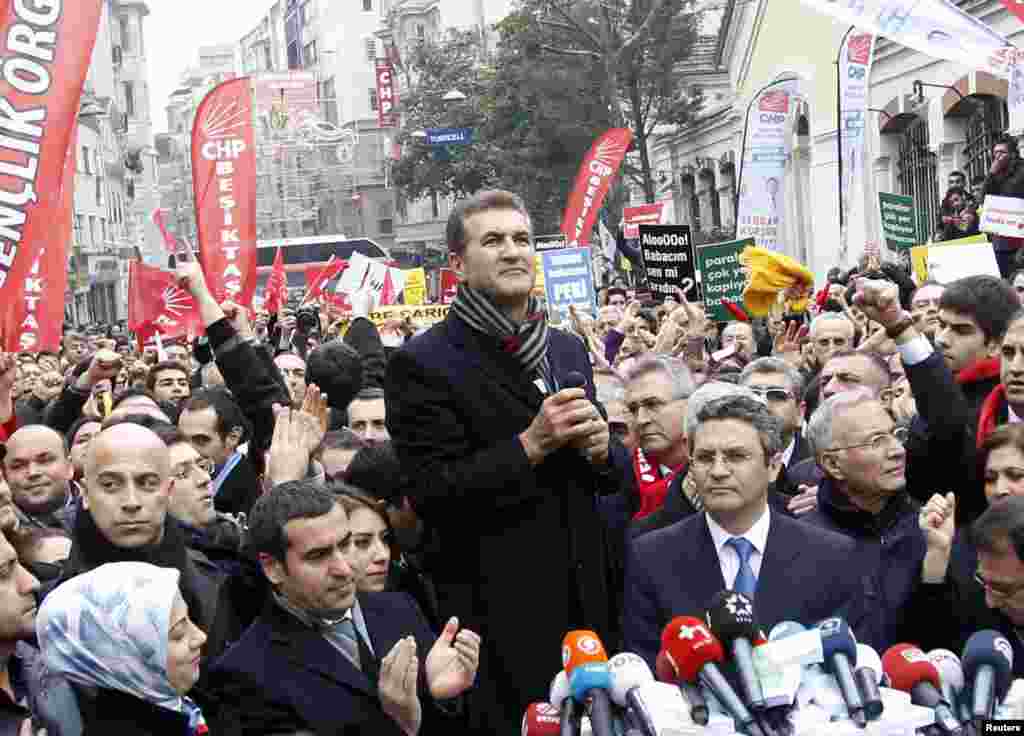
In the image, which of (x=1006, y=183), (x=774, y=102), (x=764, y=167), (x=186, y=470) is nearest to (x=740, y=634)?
(x=186, y=470)

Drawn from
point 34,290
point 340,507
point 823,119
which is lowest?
point 340,507

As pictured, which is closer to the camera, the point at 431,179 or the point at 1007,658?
the point at 1007,658

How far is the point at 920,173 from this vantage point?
80.5 feet

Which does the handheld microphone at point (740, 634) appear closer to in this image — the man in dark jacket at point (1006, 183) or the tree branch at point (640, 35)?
the man in dark jacket at point (1006, 183)

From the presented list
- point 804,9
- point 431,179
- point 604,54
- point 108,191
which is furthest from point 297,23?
point 804,9

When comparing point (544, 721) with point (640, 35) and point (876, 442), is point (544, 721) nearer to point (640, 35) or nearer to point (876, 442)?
point (876, 442)

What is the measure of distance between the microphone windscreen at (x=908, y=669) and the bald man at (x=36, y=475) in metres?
4.61

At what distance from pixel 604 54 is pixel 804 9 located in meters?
8.21

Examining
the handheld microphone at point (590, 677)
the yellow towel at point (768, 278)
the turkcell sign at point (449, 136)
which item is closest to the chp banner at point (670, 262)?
the yellow towel at point (768, 278)

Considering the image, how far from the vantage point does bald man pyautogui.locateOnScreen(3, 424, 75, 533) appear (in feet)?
24.1

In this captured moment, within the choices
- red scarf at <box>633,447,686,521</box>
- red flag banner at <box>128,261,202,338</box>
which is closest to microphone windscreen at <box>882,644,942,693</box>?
red scarf at <box>633,447,686,521</box>

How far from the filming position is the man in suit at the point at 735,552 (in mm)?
4461

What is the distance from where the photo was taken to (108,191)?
75375 mm

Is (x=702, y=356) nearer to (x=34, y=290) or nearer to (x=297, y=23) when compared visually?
(x=34, y=290)
